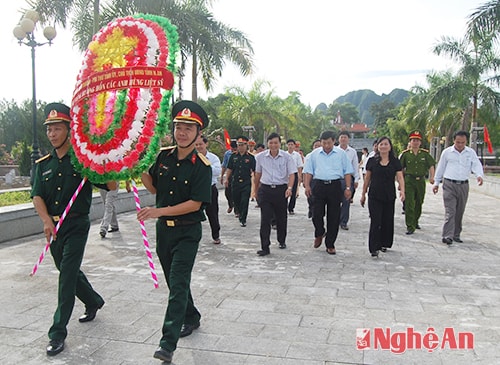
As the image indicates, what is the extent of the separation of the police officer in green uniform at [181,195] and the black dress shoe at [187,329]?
17cm

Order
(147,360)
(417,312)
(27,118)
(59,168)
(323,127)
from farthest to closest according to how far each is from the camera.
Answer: (323,127)
(27,118)
(417,312)
(59,168)
(147,360)

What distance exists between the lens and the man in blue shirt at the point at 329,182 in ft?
20.6

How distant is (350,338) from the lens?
3463 mm

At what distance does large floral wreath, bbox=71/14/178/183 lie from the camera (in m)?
3.29

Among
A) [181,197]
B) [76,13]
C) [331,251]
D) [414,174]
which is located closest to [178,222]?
[181,197]

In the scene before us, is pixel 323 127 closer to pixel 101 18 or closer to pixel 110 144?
pixel 101 18

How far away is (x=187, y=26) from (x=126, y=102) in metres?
11.8

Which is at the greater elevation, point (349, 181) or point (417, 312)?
point (349, 181)

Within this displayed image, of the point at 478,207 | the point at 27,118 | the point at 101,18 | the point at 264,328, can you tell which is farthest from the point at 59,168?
the point at 27,118

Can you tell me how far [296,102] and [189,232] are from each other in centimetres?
4010

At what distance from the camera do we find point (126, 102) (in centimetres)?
337

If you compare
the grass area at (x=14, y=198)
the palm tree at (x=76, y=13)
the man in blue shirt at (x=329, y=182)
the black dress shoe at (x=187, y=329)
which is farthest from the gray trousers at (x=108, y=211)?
the palm tree at (x=76, y=13)

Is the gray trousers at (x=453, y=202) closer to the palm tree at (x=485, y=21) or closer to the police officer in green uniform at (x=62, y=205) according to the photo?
the police officer in green uniform at (x=62, y=205)

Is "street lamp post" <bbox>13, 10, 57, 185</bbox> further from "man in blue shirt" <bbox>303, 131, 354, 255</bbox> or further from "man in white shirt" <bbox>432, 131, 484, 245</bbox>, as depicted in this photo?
"man in white shirt" <bbox>432, 131, 484, 245</bbox>
